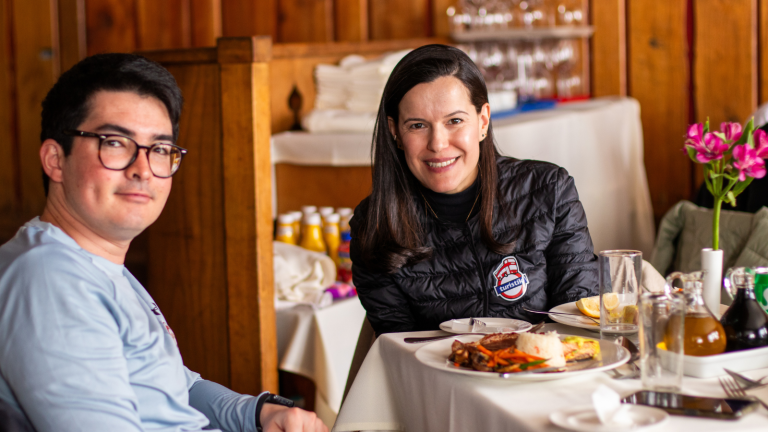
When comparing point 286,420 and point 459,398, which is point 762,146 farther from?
point 286,420

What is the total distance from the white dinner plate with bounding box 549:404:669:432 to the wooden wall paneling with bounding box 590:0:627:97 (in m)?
2.77

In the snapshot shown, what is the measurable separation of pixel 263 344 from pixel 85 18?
8.82 ft

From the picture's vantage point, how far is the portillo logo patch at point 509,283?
159cm

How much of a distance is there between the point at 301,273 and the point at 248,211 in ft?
1.14

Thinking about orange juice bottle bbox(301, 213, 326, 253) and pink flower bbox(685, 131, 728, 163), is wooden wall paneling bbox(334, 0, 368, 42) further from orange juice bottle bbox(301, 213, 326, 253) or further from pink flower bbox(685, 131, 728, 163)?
pink flower bbox(685, 131, 728, 163)

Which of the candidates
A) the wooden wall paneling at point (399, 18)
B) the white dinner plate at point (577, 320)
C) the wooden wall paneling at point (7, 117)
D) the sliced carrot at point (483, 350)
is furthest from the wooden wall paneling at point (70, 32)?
the sliced carrot at point (483, 350)

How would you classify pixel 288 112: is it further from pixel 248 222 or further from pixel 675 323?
pixel 675 323

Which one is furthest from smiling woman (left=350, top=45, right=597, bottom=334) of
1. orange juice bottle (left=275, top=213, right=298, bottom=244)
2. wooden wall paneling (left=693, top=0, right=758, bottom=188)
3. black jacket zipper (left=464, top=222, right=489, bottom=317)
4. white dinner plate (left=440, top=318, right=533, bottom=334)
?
wooden wall paneling (left=693, top=0, right=758, bottom=188)

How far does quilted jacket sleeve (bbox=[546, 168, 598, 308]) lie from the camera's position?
164 cm

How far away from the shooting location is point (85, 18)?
13.2 ft

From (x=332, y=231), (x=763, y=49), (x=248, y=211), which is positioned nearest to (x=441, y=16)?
(x=763, y=49)

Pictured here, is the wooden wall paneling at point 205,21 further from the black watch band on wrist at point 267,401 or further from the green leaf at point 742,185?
the green leaf at point 742,185

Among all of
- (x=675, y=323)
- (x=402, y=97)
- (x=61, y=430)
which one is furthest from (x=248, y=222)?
(x=675, y=323)

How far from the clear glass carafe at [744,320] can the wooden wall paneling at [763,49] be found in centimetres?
233
